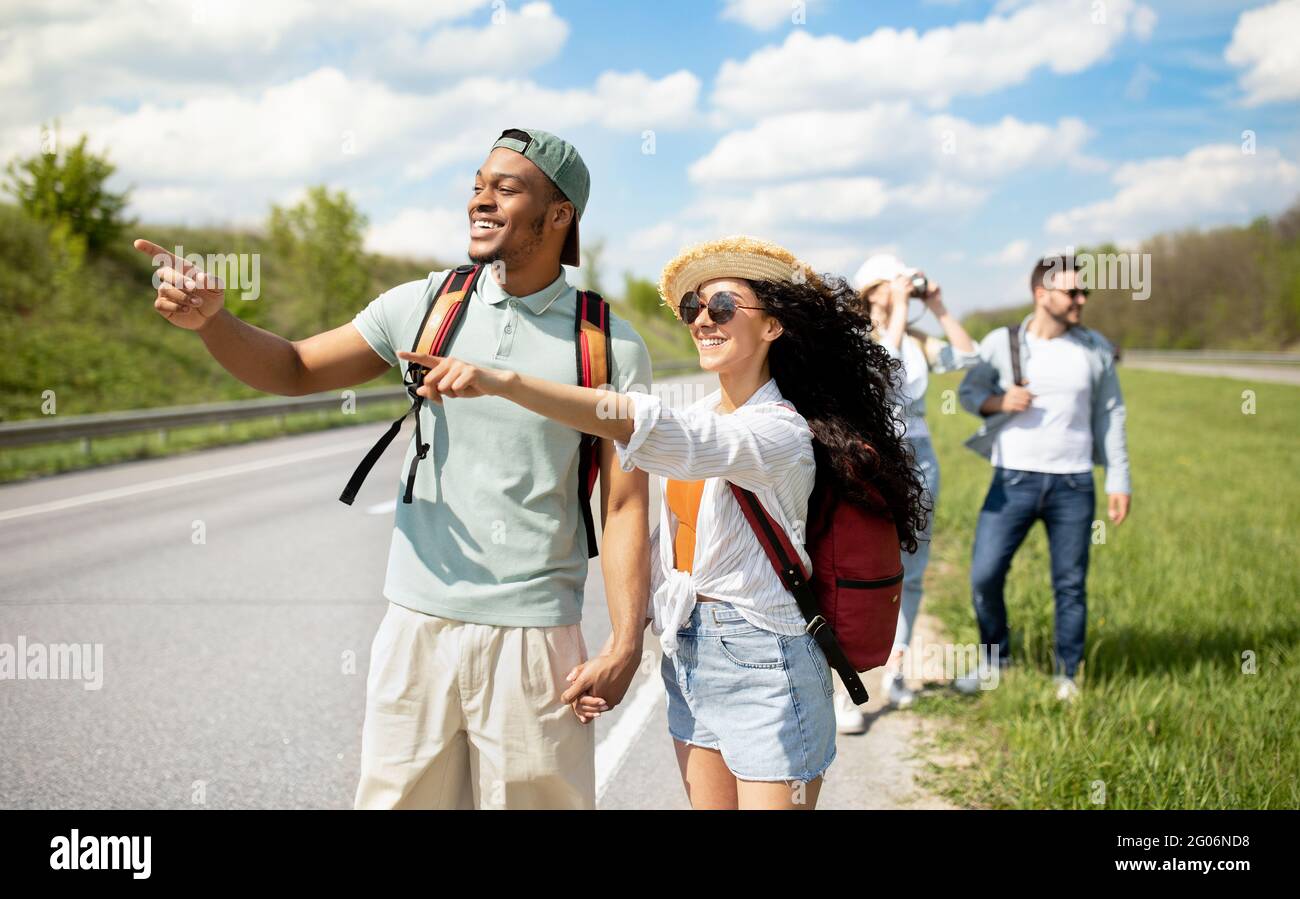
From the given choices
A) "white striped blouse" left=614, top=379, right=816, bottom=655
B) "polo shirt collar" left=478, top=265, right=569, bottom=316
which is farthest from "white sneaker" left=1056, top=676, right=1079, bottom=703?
"polo shirt collar" left=478, top=265, right=569, bottom=316

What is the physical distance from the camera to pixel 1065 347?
17.1 feet

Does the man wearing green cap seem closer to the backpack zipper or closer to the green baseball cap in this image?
the green baseball cap

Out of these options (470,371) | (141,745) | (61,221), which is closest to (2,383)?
(61,221)

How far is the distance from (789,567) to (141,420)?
14880 millimetres

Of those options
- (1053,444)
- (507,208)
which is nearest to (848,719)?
(1053,444)

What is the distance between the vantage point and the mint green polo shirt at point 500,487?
238 centimetres

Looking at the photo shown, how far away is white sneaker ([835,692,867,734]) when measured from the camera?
15.9 ft

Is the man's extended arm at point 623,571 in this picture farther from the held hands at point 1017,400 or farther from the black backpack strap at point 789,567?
the held hands at point 1017,400

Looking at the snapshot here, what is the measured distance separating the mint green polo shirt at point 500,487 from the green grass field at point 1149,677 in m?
2.31

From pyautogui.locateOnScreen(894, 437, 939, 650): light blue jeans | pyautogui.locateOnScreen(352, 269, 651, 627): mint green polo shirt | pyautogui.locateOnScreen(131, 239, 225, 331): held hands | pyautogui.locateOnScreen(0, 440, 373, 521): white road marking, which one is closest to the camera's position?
pyautogui.locateOnScreen(131, 239, 225, 331): held hands

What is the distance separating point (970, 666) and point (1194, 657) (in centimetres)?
115

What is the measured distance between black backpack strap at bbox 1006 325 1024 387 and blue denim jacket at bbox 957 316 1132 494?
0.02m

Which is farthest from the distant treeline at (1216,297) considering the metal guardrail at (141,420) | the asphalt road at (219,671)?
the asphalt road at (219,671)
